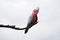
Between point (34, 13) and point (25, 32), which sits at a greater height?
point (34, 13)

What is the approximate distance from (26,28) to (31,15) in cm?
93

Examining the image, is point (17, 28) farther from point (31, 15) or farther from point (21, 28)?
point (31, 15)

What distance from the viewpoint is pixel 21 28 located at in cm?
1677

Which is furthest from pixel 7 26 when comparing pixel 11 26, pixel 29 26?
pixel 29 26

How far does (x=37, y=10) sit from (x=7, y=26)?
206cm

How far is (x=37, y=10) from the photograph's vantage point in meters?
17.1

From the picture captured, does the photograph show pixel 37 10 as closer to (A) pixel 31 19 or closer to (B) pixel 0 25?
(A) pixel 31 19

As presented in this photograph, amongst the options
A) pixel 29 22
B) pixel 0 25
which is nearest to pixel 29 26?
pixel 29 22

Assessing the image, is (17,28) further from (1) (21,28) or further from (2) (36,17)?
(2) (36,17)

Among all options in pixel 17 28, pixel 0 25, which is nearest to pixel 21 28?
pixel 17 28

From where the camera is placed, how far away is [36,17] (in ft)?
56.3

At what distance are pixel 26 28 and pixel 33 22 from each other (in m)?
0.56

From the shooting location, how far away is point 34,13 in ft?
56.2

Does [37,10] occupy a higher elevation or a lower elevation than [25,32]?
higher
